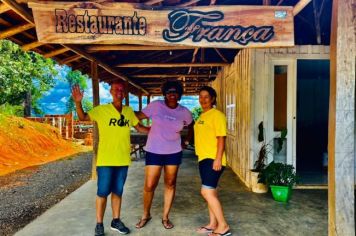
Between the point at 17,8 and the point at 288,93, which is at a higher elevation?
the point at 17,8

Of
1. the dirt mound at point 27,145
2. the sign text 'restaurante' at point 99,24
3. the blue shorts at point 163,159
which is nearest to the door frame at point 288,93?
the blue shorts at point 163,159

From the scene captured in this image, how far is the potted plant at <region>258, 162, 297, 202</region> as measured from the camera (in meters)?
4.31

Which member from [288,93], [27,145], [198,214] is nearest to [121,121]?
[198,214]

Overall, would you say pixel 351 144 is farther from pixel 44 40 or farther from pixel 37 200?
pixel 37 200

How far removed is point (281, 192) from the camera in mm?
4324

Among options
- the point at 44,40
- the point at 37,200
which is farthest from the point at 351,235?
the point at 37,200

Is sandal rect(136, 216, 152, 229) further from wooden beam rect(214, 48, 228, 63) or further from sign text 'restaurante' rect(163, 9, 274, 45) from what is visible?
wooden beam rect(214, 48, 228, 63)

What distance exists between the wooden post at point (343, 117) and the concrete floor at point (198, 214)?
1003mm

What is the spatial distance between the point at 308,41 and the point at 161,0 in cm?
313

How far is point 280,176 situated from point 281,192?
0.73 ft

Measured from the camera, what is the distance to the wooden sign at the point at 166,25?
9.44 ft

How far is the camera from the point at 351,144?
234 cm

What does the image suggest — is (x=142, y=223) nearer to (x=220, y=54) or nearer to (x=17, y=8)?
(x=17, y=8)

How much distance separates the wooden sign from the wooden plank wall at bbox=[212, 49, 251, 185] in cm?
216
